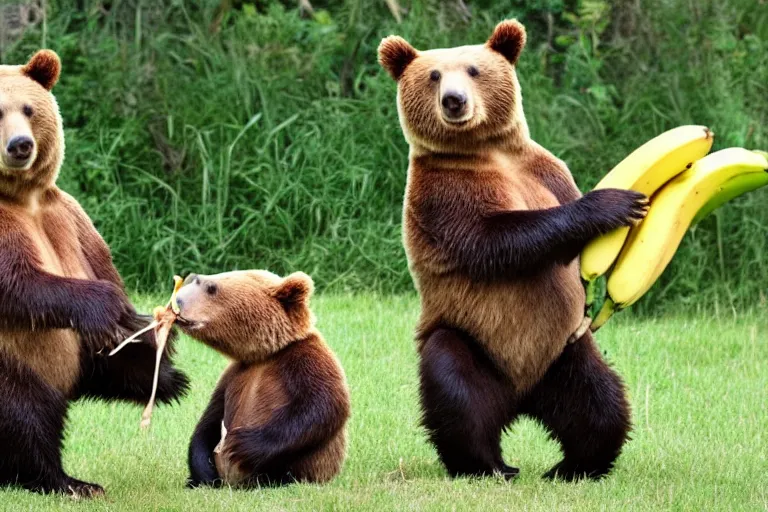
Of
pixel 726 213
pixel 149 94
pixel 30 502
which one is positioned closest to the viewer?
pixel 30 502

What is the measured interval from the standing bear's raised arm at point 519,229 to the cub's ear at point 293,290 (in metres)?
0.49

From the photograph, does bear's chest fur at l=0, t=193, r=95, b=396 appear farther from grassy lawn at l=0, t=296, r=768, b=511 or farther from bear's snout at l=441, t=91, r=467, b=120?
bear's snout at l=441, t=91, r=467, b=120

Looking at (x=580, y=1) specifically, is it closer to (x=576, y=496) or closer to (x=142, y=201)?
(x=142, y=201)

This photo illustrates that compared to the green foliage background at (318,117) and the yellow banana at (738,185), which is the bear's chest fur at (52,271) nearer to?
the yellow banana at (738,185)

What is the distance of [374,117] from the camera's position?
976cm

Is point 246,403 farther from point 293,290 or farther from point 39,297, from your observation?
point 39,297

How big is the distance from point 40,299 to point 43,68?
0.88m


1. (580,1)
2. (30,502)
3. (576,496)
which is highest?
(580,1)

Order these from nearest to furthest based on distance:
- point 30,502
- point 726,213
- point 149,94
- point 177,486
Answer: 1. point 30,502
2. point 177,486
3. point 726,213
4. point 149,94

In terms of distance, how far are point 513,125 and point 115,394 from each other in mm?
1820

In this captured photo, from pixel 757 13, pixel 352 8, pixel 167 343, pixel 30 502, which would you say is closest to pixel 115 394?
pixel 167 343

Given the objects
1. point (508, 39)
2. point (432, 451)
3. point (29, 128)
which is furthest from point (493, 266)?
point (29, 128)

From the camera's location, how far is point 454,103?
527 cm

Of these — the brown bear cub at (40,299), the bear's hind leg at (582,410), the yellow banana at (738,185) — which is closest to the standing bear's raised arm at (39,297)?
the brown bear cub at (40,299)
